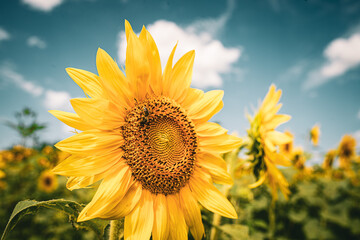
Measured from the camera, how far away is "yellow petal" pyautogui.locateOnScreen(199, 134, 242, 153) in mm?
1440

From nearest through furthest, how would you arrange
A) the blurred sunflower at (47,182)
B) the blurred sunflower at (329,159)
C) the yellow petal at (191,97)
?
the yellow petal at (191,97) → the blurred sunflower at (47,182) → the blurred sunflower at (329,159)

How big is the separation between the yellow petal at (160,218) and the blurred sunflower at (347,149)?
7.68 metres

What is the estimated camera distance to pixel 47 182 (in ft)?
19.8

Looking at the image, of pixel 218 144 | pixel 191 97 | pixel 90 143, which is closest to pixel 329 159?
pixel 218 144

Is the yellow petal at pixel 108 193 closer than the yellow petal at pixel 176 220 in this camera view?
Yes

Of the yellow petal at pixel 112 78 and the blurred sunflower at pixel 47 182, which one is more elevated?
the yellow petal at pixel 112 78

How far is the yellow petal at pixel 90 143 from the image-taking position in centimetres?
103

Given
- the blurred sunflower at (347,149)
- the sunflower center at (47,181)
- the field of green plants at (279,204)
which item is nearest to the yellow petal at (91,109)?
the field of green plants at (279,204)

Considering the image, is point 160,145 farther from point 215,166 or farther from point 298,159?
point 298,159

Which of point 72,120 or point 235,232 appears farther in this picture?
point 235,232

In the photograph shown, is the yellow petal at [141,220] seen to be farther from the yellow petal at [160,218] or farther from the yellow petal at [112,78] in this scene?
the yellow petal at [112,78]

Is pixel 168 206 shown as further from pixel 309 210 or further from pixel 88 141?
pixel 309 210

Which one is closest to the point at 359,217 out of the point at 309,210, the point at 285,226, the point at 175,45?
the point at 309,210

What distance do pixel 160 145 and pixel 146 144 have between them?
0.44ft
